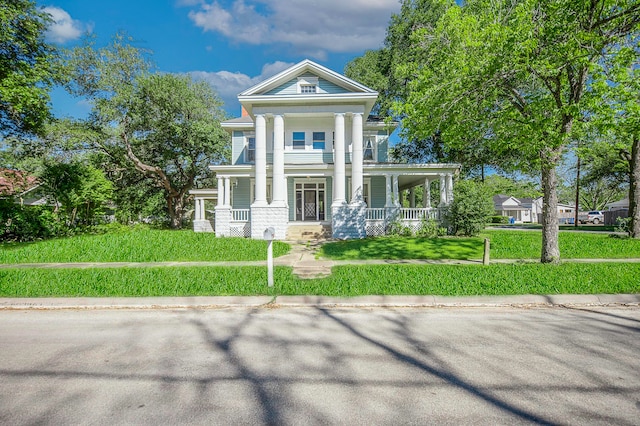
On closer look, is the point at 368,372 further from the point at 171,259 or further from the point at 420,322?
the point at 171,259

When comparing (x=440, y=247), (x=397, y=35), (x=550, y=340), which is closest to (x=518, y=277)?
(x=550, y=340)

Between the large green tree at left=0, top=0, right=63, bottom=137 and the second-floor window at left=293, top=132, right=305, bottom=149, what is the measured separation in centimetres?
1183

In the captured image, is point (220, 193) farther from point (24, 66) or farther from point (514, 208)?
point (514, 208)

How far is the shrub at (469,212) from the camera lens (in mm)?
15164

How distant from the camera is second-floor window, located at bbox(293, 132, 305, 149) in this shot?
1962 cm

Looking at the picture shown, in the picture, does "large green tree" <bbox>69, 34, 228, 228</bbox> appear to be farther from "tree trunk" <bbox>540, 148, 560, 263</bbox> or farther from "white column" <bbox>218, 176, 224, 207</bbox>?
"tree trunk" <bbox>540, 148, 560, 263</bbox>

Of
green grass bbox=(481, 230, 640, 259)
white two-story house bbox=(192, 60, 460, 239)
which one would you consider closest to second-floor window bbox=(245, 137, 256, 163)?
white two-story house bbox=(192, 60, 460, 239)

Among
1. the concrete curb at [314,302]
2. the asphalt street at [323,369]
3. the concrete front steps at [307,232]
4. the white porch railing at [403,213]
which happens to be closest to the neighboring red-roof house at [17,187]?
the concrete curb at [314,302]

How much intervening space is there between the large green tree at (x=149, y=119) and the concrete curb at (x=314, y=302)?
18.4 metres

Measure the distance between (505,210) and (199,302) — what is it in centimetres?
7098

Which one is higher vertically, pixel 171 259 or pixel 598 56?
pixel 598 56

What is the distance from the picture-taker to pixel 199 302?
6781 millimetres

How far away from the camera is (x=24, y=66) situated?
13.8m

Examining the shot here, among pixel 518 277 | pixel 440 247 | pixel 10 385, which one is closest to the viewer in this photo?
pixel 10 385
